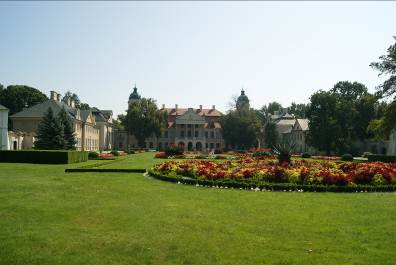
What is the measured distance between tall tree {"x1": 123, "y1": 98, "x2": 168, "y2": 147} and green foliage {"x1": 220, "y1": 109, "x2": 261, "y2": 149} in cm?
1324

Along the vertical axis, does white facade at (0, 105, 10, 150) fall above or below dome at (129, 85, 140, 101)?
below

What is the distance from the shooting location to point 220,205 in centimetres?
1212

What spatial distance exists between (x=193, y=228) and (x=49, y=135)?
39865 mm

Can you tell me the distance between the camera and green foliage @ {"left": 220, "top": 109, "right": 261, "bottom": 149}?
81.7 metres

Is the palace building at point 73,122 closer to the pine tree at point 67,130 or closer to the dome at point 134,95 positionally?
the pine tree at point 67,130

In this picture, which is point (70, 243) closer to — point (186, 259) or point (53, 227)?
point (53, 227)

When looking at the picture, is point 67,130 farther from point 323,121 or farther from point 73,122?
point 323,121

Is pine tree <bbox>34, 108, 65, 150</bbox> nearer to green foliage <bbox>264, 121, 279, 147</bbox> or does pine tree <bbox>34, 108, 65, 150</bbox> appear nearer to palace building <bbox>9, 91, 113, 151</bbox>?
palace building <bbox>9, 91, 113, 151</bbox>

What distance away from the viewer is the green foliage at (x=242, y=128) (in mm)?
81688

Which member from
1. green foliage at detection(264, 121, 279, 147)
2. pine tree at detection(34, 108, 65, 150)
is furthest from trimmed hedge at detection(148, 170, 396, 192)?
green foliage at detection(264, 121, 279, 147)

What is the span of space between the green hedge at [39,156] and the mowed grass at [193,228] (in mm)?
19953

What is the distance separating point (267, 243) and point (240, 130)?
74262mm

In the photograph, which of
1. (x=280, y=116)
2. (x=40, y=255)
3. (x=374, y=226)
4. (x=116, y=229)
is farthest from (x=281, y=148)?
(x=280, y=116)

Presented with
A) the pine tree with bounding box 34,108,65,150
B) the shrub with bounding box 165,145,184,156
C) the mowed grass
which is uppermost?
the pine tree with bounding box 34,108,65,150
